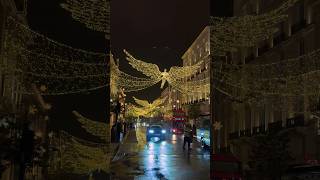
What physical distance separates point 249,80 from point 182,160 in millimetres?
7956

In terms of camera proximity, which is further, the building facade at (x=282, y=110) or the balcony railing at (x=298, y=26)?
the balcony railing at (x=298, y=26)

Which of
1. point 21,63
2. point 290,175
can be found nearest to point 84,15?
point 21,63

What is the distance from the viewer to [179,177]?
83.0 ft

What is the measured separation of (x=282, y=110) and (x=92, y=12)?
14551 mm

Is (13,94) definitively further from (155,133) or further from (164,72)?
(155,133)

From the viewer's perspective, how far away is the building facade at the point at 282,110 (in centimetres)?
2648

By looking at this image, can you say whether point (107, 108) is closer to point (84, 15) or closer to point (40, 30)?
point (40, 30)

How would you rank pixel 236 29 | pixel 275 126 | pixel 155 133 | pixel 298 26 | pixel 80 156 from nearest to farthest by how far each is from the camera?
pixel 80 156 → pixel 236 29 → pixel 298 26 → pixel 275 126 → pixel 155 133

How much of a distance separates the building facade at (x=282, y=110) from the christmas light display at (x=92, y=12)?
9.81 m

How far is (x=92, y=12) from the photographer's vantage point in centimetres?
1553

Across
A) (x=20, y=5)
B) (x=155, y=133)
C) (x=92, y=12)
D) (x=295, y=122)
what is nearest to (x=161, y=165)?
(x=295, y=122)

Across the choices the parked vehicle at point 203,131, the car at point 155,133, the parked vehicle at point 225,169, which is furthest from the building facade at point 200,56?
the car at point 155,133

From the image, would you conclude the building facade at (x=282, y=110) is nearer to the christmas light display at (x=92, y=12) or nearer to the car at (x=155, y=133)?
the christmas light display at (x=92, y=12)

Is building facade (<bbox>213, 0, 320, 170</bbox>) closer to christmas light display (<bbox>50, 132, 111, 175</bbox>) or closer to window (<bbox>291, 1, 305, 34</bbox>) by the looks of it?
window (<bbox>291, 1, 305, 34</bbox>)
